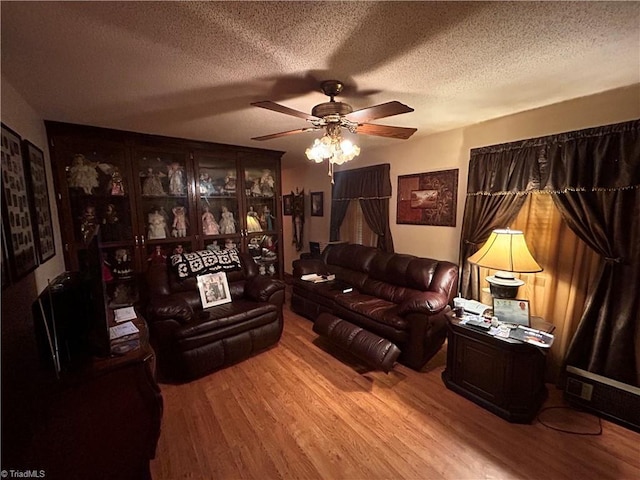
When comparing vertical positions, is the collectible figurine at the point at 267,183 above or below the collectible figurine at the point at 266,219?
above

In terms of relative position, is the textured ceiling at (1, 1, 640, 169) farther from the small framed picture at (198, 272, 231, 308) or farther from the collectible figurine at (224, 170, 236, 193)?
the small framed picture at (198, 272, 231, 308)

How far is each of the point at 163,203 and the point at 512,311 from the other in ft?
12.4

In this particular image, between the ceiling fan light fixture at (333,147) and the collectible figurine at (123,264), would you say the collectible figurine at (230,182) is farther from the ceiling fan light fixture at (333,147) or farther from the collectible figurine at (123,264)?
the ceiling fan light fixture at (333,147)

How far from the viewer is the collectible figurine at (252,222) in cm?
388

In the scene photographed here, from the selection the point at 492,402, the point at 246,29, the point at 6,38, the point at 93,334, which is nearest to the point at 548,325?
the point at 492,402

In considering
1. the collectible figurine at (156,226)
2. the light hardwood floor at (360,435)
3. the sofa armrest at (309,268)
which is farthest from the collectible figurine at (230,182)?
the light hardwood floor at (360,435)

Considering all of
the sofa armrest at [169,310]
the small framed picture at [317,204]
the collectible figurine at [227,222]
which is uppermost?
the small framed picture at [317,204]

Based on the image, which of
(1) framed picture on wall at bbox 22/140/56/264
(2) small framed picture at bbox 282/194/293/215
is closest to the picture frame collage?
(1) framed picture on wall at bbox 22/140/56/264

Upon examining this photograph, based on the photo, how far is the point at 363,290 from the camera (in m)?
3.36

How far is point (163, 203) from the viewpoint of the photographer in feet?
10.7

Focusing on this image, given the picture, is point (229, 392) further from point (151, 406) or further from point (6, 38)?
point (6, 38)

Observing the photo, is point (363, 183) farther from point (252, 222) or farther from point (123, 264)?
point (123, 264)

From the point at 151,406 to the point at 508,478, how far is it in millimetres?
1990

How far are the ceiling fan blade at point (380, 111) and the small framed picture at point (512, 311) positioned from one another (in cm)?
170
